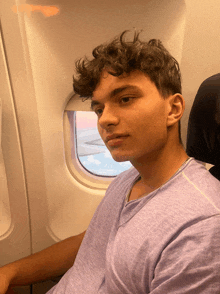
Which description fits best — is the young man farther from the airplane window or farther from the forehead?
the airplane window

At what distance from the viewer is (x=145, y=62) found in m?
0.84

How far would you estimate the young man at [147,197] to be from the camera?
1.95 feet

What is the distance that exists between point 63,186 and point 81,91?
31.3 inches

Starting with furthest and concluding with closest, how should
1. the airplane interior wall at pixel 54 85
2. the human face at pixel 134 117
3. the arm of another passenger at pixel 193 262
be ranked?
the airplane interior wall at pixel 54 85 < the human face at pixel 134 117 < the arm of another passenger at pixel 193 262

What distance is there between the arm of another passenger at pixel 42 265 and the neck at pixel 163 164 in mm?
665

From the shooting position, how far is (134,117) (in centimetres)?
83

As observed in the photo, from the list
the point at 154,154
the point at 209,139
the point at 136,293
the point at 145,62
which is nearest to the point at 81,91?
the point at 145,62

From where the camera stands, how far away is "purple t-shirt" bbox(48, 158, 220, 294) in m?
0.57

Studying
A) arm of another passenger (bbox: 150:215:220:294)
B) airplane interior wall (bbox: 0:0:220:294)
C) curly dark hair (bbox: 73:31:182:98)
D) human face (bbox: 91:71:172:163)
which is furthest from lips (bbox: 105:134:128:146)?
airplane interior wall (bbox: 0:0:220:294)

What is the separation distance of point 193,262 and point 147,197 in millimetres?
273

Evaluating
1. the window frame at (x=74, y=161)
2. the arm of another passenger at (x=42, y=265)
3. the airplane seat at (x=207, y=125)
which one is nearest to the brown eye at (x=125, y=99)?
the airplane seat at (x=207, y=125)

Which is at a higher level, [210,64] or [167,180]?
[210,64]

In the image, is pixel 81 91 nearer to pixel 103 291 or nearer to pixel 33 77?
pixel 33 77

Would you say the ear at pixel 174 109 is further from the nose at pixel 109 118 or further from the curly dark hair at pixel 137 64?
the nose at pixel 109 118
